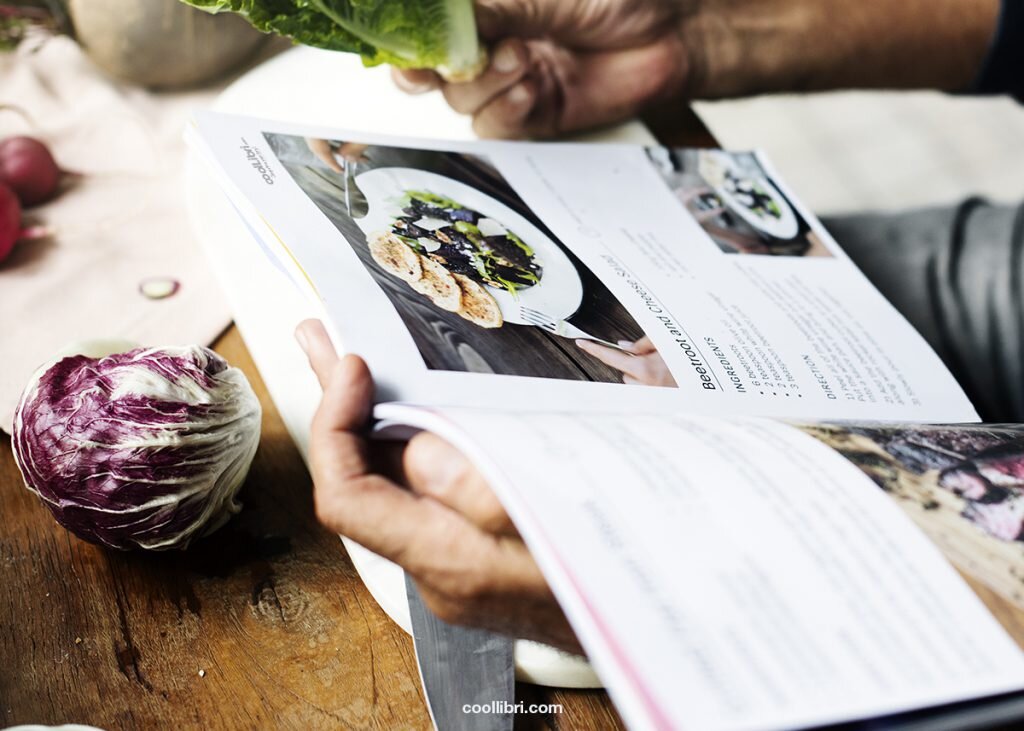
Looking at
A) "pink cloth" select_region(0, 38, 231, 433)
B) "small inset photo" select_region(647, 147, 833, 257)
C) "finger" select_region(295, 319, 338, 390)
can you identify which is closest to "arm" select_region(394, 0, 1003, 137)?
"small inset photo" select_region(647, 147, 833, 257)

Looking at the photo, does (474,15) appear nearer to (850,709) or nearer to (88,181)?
(88,181)

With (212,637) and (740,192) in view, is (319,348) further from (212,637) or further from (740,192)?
(740,192)

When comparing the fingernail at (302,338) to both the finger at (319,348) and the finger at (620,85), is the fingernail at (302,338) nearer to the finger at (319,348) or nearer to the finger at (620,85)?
the finger at (319,348)

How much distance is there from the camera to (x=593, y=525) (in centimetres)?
39

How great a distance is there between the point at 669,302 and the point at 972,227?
47 cm

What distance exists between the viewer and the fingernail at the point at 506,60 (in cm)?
85

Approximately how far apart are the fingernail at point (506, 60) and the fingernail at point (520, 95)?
0.02 m

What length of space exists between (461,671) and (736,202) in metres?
0.50

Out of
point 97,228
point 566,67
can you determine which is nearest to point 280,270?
point 97,228

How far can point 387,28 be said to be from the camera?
77cm

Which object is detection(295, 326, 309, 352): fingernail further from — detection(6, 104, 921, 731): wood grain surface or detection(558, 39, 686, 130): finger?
detection(558, 39, 686, 130): finger

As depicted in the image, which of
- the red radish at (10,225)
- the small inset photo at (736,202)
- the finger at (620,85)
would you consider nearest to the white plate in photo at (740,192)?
the small inset photo at (736,202)

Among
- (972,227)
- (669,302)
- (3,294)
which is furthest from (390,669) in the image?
(972,227)

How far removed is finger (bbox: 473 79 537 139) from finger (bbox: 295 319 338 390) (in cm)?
39
